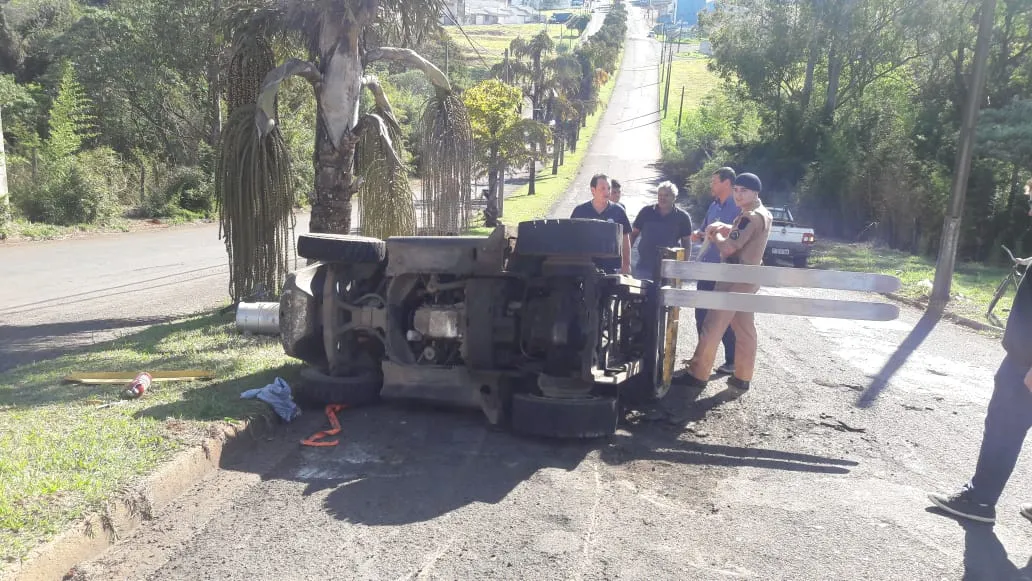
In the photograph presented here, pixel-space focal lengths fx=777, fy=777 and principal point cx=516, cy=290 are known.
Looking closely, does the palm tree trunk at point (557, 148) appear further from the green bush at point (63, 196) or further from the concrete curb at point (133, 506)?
the concrete curb at point (133, 506)

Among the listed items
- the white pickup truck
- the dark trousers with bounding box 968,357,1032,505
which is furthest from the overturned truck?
the white pickup truck

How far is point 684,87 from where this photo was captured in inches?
3561

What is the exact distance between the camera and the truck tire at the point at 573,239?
5012mm

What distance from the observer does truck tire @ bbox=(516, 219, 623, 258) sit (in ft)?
16.4

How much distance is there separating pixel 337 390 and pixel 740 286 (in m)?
3.43

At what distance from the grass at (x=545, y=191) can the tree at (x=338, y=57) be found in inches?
85.1

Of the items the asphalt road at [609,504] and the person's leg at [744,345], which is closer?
the asphalt road at [609,504]

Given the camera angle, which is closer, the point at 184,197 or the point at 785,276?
the point at 785,276

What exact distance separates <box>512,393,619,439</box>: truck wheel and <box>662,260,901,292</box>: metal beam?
1.11 meters

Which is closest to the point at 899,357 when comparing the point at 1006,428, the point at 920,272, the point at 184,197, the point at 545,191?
the point at 1006,428

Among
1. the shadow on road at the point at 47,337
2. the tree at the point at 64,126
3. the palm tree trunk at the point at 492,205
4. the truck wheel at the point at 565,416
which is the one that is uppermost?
the tree at the point at 64,126

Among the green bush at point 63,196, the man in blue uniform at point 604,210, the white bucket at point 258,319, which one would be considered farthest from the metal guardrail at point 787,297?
the green bush at point 63,196

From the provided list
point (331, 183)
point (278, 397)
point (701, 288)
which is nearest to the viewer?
point (278, 397)

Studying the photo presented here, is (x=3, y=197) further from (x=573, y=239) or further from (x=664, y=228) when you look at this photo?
(x=573, y=239)
